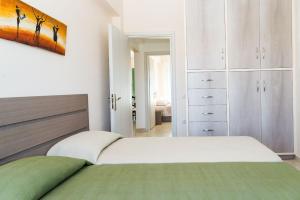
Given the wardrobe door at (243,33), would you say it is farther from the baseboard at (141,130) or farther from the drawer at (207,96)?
the baseboard at (141,130)

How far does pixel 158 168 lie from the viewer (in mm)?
1824

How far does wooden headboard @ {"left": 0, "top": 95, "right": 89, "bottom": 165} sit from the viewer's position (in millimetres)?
1758

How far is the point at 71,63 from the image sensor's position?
2928mm

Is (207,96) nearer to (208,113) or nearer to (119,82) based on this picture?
(208,113)

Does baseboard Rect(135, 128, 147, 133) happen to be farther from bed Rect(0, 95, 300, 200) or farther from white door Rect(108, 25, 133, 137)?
bed Rect(0, 95, 300, 200)

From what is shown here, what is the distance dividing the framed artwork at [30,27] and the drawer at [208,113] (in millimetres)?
2248

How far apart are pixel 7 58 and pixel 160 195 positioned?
1.27m

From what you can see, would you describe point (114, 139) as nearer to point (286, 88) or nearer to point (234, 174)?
point (234, 174)

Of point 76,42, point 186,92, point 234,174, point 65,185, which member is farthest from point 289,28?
point 65,185

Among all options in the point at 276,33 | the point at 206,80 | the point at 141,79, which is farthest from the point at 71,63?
the point at 141,79

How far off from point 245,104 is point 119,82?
182cm

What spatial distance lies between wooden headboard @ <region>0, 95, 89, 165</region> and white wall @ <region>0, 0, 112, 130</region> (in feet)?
0.29

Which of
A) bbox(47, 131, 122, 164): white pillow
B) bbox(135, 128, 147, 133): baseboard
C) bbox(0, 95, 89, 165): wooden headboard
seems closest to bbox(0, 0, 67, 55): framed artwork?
bbox(0, 95, 89, 165): wooden headboard

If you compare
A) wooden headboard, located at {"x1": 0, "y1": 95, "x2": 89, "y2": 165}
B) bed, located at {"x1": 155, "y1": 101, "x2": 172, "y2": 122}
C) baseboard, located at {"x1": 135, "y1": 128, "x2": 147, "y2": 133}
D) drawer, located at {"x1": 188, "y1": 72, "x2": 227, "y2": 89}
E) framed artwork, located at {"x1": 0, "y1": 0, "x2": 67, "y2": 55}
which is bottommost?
baseboard, located at {"x1": 135, "y1": 128, "x2": 147, "y2": 133}
